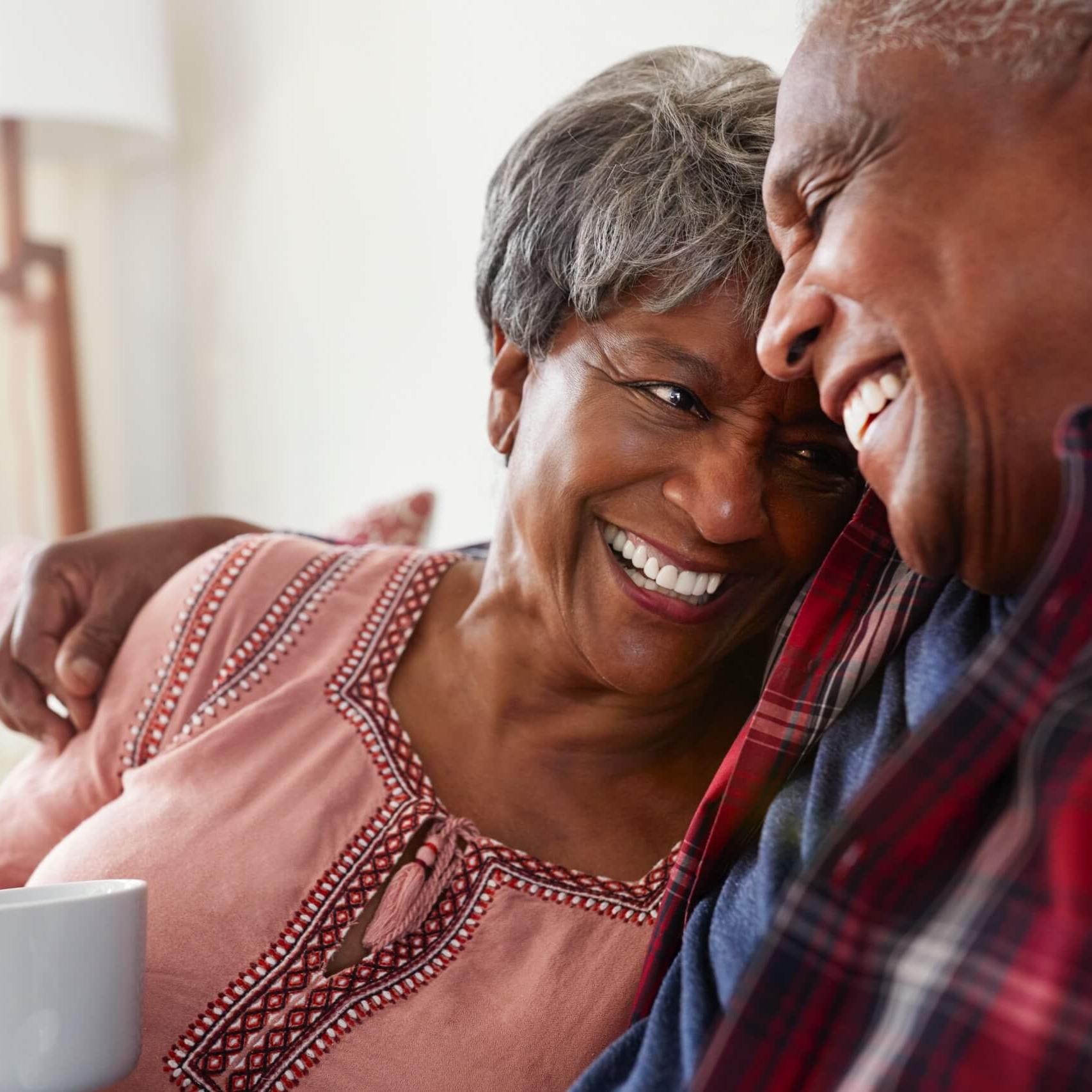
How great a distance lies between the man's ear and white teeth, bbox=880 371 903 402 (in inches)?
22.4

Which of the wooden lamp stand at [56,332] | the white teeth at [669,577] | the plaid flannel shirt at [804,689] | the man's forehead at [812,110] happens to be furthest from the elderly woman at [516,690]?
the wooden lamp stand at [56,332]

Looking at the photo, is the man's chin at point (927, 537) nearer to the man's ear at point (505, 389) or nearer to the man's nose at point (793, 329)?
the man's nose at point (793, 329)

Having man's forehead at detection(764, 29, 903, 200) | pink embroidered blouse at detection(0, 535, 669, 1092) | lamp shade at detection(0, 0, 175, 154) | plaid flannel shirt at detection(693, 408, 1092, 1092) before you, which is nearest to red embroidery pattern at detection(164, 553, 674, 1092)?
pink embroidered blouse at detection(0, 535, 669, 1092)

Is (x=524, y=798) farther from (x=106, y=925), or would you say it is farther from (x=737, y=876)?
(x=106, y=925)

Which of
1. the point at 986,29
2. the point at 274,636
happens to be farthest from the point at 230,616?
the point at 986,29

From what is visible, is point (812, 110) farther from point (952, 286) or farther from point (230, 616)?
point (230, 616)

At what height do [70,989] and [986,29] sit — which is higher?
[986,29]

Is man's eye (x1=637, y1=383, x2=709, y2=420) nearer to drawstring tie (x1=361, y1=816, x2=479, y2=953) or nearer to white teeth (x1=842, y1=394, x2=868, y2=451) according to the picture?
white teeth (x1=842, y1=394, x2=868, y2=451)

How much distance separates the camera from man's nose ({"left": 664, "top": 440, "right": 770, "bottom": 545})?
43.2 inches

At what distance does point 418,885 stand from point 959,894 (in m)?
0.61

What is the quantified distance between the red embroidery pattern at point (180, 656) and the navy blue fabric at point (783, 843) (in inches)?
24.7

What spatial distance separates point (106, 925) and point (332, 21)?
7.98 feet

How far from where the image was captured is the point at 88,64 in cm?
290

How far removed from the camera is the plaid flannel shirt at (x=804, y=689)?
91 cm
